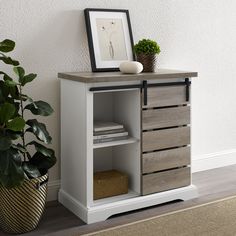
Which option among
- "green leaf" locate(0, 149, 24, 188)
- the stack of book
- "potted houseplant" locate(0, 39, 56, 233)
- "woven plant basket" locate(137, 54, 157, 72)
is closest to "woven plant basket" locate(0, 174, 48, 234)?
"potted houseplant" locate(0, 39, 56, 233)

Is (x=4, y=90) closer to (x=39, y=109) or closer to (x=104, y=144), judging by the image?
(x=39, y=109)

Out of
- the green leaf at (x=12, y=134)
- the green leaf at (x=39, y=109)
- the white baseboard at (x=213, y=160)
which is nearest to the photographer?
the green leaf at (x=12, y=134)

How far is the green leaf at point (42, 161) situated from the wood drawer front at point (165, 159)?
0.62 m

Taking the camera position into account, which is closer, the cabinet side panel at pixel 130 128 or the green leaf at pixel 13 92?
the green leaf at pixel 13 92

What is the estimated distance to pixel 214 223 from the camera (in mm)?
2791

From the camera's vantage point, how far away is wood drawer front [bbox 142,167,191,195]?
3051mm

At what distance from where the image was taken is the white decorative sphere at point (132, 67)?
9.69 feet

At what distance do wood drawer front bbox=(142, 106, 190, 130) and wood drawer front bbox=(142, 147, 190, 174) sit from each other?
18 centimetres

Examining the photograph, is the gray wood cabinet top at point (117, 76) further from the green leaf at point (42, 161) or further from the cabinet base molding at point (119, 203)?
the cabinet base molding at point (119, 203)

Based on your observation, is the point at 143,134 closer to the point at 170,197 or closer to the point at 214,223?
the point at 170,197

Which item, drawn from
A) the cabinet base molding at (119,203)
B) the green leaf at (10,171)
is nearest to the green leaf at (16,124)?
the green leaf at (10,171)

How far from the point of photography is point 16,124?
245 cm

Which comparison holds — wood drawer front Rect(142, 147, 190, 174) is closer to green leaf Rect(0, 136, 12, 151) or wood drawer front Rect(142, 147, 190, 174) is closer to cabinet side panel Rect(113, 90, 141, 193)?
cabinet side panel Rect(113, 90, 141, 193)

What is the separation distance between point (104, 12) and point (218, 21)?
3.58ft
